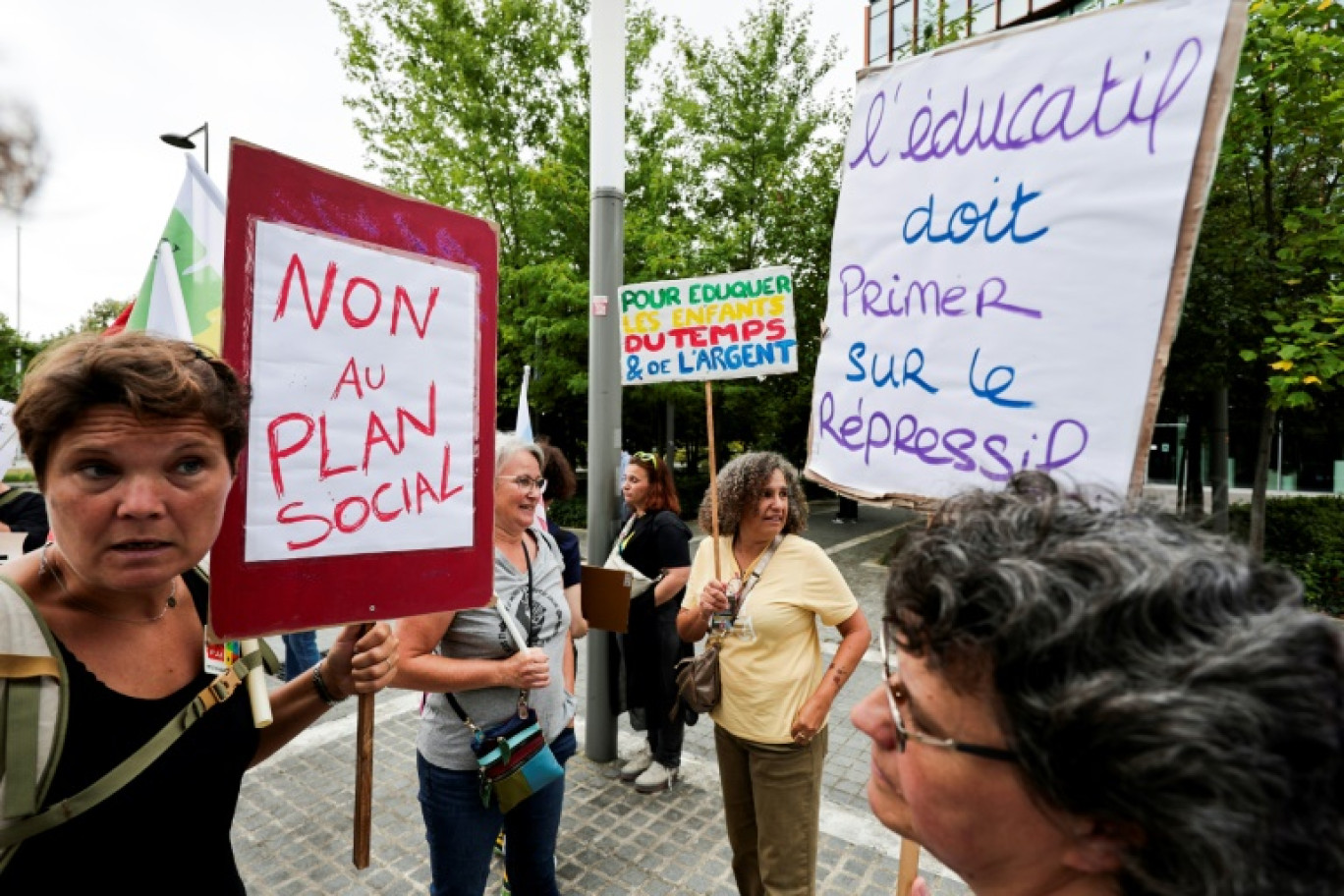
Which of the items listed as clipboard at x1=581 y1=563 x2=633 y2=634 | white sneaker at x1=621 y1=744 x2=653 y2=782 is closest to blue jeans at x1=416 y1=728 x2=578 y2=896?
clipboard at x1=581 y1=563 x2=633 y2=634

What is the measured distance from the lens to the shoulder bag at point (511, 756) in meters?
2.20

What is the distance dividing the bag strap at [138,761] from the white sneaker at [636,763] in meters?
3.09

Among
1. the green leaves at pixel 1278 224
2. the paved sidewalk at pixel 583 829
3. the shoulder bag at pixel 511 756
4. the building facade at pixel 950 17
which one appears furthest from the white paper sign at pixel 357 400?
the building facade at pixel 950 17

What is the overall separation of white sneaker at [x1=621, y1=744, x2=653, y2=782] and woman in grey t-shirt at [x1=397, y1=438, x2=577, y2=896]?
1669 mm

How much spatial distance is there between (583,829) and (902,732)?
3.25m

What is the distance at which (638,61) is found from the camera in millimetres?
11461

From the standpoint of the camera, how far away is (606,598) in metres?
3.44

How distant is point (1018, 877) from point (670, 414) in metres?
13.2

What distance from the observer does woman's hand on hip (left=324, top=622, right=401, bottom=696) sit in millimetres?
1643

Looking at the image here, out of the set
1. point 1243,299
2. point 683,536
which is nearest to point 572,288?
point 683,536

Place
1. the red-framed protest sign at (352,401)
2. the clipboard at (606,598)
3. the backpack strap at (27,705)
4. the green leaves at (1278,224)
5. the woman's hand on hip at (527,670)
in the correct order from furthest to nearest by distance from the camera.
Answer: the green leaves at (1278,224) < the clipboard at (606,598) < the woman's hand on hip at (527,670) < the red-framed protest sign at (352,401) < the backpack strap at (27,705)

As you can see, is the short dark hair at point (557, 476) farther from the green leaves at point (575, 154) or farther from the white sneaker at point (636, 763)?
the green leaves at point (575, 154)

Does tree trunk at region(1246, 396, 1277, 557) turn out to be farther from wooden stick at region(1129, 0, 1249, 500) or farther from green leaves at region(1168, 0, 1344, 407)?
wooden stick at region(1129, 0, 1249, 500)

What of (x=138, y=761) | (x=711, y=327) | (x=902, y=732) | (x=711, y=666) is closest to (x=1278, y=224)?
(x=711, y=327)
